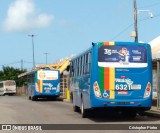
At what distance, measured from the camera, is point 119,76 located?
17750 mm

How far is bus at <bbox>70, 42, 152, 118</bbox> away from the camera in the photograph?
57.9 feet

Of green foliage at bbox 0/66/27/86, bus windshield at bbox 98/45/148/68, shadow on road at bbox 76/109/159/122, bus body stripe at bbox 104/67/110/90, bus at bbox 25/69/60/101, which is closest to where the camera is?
bus body stripe at bbox 104/67/110/90

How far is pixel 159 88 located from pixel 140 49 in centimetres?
426

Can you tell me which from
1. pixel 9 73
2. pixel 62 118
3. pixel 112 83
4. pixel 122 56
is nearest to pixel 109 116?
pixel 62 118

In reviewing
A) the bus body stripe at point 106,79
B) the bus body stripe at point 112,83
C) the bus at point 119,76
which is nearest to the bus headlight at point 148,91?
the bus at point 119,76

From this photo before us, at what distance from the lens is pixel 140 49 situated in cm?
1795

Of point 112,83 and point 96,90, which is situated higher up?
point 112,83

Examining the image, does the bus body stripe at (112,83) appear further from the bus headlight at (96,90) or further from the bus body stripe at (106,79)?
the bus headlight at (96,90)

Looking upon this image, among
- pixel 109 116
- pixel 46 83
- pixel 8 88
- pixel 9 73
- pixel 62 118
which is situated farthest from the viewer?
pixel 9 73

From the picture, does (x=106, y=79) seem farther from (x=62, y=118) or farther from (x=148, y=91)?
(x=62, y=118)

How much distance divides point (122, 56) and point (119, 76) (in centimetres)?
79

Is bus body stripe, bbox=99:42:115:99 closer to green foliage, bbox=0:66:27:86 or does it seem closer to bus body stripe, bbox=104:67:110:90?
bus body stripe, bbox=104:67:110:90

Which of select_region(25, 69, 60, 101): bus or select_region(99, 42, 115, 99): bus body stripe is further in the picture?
select_region(25, 69, 60, 101): bus

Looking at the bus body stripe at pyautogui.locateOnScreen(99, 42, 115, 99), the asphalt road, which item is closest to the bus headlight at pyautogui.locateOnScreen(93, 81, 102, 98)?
the bus body stripe at pyautogui.locateOnScreen(99, 42, 115, 99)
